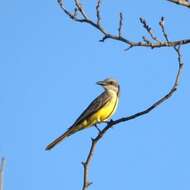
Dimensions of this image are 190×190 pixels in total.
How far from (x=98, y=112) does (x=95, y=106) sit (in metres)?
0.22

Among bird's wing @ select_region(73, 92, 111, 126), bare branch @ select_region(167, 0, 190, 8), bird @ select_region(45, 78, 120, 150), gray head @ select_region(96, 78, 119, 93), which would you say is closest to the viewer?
bare branch @ select_region(167, 0, 190, 8)

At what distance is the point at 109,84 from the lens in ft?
42.1

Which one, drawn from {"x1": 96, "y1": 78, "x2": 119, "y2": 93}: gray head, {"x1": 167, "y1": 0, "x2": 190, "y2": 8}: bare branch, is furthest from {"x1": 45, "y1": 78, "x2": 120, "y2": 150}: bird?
{"x1": 167, "y1": 0, "x2": 190, "y2": 8}: bare branch

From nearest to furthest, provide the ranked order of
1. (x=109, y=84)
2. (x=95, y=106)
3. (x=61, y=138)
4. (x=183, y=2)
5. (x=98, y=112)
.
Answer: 1. (x=183, y=2)
2. (x=61, y=138)
3. (x=98, y=112)
4. (x=95, y=106)
5. (x=109, y=84)

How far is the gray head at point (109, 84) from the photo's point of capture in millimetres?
12719

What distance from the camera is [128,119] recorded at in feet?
21.8

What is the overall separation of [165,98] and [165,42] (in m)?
0.60

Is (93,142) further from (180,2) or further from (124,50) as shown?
(180,2)

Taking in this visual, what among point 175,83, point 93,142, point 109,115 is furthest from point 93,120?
point 175,83

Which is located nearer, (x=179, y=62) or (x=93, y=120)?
(x=179, y=62)

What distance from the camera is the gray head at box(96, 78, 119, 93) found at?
1272 cm

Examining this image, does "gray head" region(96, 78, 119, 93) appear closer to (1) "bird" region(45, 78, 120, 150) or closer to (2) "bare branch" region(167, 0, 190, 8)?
(1) "bird" region(45, 78, 120, 150)

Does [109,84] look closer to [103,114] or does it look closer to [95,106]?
[95,106]

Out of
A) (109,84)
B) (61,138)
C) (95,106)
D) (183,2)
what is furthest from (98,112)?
(183,2)
